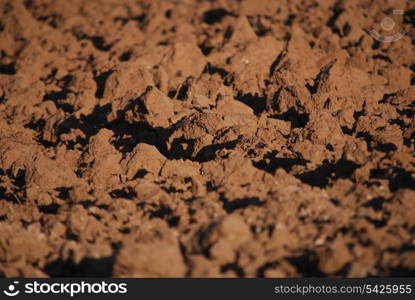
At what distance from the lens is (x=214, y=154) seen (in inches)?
174

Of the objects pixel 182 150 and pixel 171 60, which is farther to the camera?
pixel 171 60

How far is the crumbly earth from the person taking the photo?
3174mm

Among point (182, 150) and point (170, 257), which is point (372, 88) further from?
point (170, 257)

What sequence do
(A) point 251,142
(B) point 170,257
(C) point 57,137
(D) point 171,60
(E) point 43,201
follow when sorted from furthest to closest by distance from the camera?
(D) point 171,60 < (C) point 57,137 < (A) point 251,142 < (E) point 43,201 < (B) point 170,257

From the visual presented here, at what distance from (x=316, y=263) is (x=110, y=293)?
Answer: 119 cm

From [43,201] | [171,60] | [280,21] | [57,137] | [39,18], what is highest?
[39,18]

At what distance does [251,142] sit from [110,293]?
1879mm

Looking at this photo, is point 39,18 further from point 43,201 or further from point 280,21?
point 43,201

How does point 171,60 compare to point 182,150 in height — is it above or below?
above

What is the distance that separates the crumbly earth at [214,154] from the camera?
3174 millimetres

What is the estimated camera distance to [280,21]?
331 inches

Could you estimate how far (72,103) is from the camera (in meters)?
6.04

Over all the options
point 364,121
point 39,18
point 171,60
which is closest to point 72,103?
point 171,60

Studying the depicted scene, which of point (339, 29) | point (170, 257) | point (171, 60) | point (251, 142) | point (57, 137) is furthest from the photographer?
point (339, 29)
